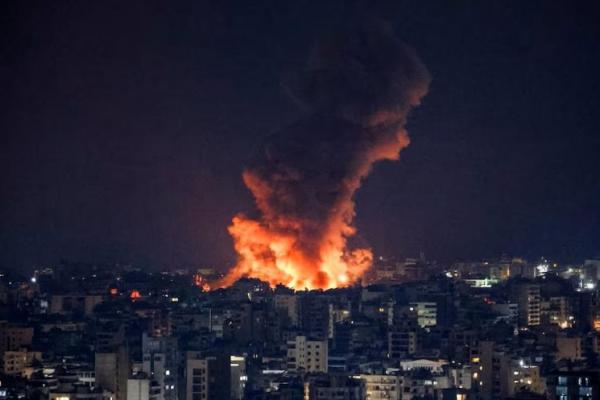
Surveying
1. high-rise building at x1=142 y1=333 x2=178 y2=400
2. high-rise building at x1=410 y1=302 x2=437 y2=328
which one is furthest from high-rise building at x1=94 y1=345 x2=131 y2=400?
high-rise building at x1=410 y1=302 x2=437 y2=328

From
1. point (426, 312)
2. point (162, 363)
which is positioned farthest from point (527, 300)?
point (162, 363)

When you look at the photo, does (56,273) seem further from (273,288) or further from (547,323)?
(547,323)

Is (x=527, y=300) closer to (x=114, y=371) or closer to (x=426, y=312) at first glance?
(x=426, y=312)

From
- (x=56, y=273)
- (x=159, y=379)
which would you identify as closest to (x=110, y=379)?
(x=159, y=379)

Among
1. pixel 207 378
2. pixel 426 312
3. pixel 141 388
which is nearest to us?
pixel 141 388

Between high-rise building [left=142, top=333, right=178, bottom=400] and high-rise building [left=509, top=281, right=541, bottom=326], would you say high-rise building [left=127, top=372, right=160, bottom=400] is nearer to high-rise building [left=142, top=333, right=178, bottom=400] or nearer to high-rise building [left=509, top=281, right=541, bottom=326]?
high-rise building [left=142, top=333, right=178, bottom=400]

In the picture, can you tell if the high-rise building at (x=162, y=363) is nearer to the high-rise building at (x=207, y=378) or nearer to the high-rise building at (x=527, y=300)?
the high-rise building at (x=207, y=378)

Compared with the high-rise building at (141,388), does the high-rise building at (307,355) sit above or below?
above

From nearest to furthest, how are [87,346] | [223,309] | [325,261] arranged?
[87,346]
[223,309]
[325,261]

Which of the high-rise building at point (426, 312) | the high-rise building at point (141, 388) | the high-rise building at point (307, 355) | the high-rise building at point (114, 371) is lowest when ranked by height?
the high-rise building at point (141, 388)

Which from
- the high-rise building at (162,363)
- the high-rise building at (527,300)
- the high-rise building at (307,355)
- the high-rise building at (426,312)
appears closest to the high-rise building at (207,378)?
the high-rise building at (162,363)

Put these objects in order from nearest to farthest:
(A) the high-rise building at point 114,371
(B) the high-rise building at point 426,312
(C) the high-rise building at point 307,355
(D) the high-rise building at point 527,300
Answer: (A) the high-rise building at point 114,371 → (C) the high-rise building at point 307,355 → (B) the high-rise building at point 426,312 → (D) the high-rise building at point 527,300
